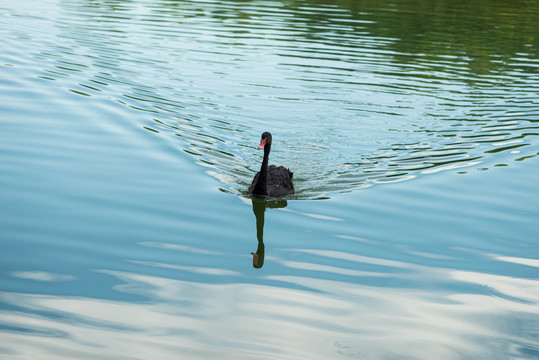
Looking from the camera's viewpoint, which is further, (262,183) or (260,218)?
(262,183)

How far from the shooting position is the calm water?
7.46 m

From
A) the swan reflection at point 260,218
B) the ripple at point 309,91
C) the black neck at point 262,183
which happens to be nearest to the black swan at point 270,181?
the black neck at point 262,183

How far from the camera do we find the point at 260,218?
10883 millimetres

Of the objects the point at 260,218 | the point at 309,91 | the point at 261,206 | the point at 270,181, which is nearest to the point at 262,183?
the point at 270,181

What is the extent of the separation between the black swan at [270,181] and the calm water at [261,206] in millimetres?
236

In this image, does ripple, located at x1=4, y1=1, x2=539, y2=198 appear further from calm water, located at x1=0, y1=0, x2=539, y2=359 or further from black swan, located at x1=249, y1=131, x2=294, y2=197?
black swan, located at x1=249, y1=131, x2=294, y2=197

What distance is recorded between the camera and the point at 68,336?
7.09 m

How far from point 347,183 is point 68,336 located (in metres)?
6.63

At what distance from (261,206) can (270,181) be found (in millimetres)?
612

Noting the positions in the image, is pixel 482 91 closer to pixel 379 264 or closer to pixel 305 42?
pixel 305 42

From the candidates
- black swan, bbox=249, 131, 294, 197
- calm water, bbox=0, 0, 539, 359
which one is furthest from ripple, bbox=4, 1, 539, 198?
black swan, bbox=249, 131, 294, 197

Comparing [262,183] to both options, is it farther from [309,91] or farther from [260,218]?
[309,91]

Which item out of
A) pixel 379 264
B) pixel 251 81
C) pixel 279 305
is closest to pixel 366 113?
pixel 251 81

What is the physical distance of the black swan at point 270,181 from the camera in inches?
457
